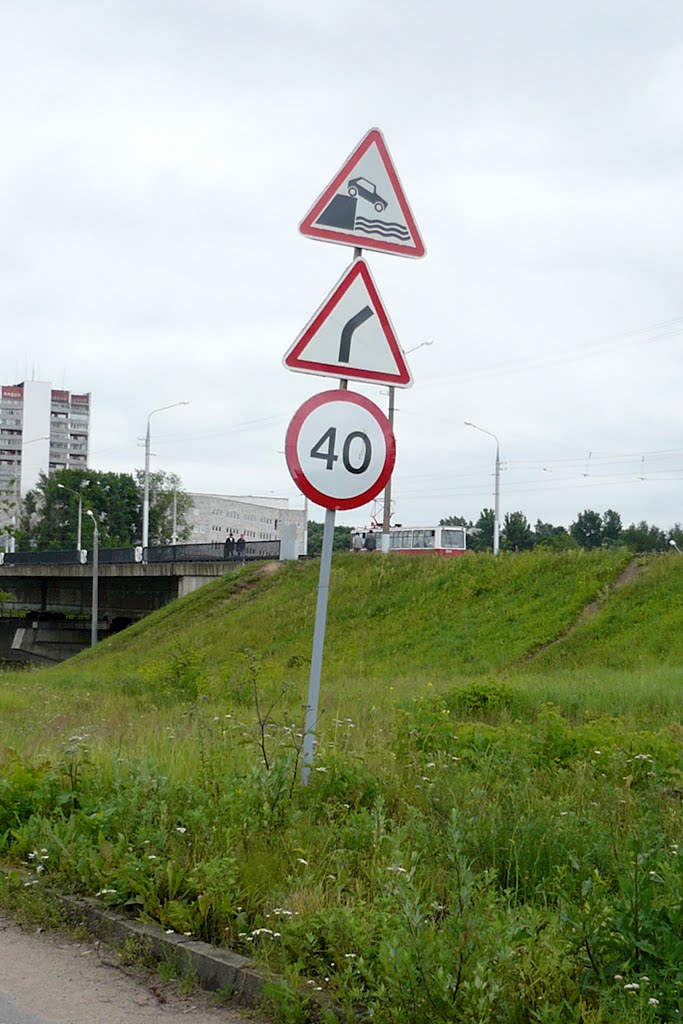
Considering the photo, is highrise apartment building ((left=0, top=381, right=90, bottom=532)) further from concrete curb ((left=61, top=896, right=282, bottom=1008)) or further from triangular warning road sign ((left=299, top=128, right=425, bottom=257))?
concrete curb ((left=61, top=896, right=282, bottom=1008))

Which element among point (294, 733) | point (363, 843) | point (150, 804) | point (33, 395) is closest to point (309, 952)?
point (363, 843)

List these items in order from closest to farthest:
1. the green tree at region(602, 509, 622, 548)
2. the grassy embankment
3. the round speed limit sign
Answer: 1. the grassy embankment
2. the round speed limit sign
3. the green tree at region(602, 509, 622, 548)

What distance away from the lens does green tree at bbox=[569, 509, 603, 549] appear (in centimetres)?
10338

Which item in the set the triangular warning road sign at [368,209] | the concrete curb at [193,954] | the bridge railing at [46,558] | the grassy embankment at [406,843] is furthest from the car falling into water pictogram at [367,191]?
the bridge railing at [46,558]

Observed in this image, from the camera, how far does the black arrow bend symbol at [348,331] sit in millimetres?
6199

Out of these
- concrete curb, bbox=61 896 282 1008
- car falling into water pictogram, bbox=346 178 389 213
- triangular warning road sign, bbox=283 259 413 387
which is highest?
car falling into water pictogram, bbox=346 178 389 213

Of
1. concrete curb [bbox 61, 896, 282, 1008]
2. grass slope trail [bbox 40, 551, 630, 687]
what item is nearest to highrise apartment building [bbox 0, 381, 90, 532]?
grass slope trail [bbox 40, 551, 630, 687]

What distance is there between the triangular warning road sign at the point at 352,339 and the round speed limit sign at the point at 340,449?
0.51 feet

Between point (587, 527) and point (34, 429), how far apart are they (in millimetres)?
79175

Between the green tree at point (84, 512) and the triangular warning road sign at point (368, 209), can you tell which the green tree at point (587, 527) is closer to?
the green tree at point (84, 512)

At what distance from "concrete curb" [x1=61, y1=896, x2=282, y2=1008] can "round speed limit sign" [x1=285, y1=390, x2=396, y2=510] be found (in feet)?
7.46

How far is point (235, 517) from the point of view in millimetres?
142750

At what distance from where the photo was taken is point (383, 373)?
6324 mm

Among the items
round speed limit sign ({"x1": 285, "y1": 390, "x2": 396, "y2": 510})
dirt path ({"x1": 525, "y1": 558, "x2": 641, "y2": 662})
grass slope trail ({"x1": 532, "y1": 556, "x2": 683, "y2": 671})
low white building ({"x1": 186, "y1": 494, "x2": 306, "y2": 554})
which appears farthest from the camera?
low white building ({"x1": 186, "y1": 494, "x2": 306, "y2": 554})
